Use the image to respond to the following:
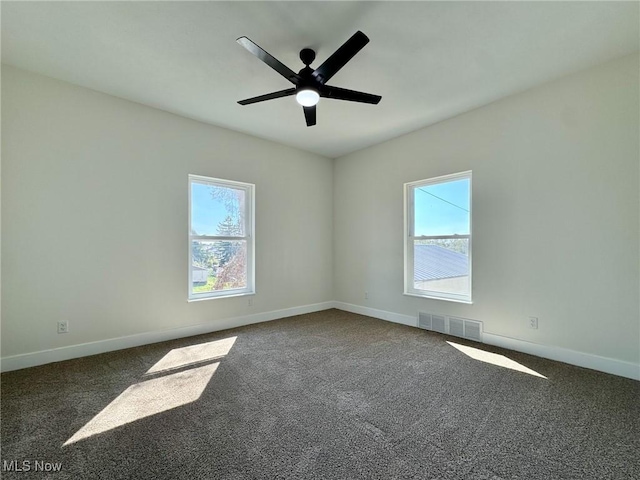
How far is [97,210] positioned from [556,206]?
4832 millimetres

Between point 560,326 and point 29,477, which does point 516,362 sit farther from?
point 29,477

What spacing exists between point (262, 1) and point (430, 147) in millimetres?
2844

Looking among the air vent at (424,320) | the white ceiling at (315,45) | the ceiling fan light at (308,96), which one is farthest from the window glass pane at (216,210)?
the air vent at (424,320)

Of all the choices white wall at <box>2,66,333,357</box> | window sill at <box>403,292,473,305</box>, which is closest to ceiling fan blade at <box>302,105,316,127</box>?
white wall at <box>2,66,333,357</box>

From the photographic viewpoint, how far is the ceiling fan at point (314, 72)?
1.92m

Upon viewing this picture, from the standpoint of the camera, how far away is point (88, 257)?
3107mm

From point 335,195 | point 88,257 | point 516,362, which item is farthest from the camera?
point 335,195

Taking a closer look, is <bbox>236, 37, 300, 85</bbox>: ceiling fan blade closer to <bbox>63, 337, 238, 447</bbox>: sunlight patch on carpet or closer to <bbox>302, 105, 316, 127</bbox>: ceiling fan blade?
<bbox>302, 105, 316, 127</bbox>: ceiling fan blade

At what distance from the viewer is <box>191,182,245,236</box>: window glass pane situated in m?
3.96

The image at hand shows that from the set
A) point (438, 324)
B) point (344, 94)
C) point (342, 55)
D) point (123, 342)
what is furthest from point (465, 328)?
point (123, 342)

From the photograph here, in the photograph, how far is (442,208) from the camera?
4035 millimetres

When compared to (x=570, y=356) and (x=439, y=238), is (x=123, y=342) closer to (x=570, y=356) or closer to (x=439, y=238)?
(x=439, y=238)

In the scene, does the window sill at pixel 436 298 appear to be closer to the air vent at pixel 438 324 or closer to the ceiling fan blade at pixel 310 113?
the air vent at pixel 438 324

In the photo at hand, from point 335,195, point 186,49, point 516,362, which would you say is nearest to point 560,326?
point 516,362
